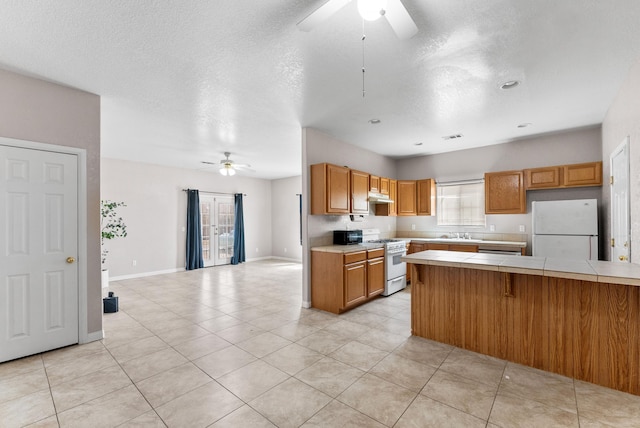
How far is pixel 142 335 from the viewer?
3438 mm

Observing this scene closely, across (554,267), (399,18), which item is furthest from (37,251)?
(554,267)

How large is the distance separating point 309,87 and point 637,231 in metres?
3.49

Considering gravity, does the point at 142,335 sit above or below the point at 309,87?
below

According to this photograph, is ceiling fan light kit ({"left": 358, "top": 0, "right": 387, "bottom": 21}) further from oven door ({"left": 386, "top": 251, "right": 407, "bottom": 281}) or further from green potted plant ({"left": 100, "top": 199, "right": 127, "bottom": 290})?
green potted plant ({"left": 100, "top": 199, "right": 127, "bottom": 290})

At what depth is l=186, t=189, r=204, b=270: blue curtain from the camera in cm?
770

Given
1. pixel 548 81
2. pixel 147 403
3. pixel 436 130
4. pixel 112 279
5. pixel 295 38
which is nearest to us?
pixel 147 403

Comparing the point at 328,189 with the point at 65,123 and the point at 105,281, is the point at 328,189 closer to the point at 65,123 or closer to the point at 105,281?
the point at 65,123

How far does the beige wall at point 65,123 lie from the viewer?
2.81 m

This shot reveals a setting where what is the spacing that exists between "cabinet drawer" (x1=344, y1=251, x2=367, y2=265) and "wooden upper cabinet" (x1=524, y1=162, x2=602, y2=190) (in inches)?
122

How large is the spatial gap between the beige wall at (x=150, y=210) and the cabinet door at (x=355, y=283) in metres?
5.39

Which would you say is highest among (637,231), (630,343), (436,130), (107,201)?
(436,130)

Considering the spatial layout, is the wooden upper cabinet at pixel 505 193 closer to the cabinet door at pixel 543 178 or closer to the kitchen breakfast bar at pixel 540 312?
the cabinet door at pixel 543 178

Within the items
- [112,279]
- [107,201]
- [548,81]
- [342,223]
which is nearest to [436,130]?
[548,81]

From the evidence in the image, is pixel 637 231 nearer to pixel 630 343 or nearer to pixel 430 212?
pixel 630 343
